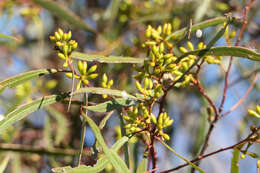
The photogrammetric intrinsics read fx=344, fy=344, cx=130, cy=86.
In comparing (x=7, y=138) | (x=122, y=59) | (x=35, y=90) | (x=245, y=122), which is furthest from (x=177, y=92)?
(x=122, y=59)

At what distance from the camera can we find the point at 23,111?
0.90 metres

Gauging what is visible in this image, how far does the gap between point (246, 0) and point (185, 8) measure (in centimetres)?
74

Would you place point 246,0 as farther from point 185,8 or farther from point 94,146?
point 94,146

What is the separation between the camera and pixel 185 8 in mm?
2314

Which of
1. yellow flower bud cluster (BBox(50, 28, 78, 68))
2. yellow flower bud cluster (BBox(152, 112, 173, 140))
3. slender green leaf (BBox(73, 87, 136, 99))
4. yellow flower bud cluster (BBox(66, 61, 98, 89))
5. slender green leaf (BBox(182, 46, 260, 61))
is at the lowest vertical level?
yellow flower bud cluster (BBox(152, 112, 173, 140))

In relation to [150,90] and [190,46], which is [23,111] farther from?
[190,46]

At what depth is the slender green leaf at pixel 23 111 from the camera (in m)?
0.88

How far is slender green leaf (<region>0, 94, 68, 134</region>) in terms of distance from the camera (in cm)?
88

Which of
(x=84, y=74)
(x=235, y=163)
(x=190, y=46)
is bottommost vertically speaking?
(x=235, y=163)

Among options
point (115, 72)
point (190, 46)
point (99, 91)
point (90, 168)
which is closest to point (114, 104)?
point (99, 91)

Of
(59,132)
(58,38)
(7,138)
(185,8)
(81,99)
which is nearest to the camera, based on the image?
(58,38)

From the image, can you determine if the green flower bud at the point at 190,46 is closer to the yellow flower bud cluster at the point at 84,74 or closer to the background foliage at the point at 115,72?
the yellow flower bud cluster at the point at 84,74

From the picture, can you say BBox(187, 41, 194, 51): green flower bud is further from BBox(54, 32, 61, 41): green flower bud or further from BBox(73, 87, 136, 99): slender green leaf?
BBox(54, 32, 61, 41): green flower bud

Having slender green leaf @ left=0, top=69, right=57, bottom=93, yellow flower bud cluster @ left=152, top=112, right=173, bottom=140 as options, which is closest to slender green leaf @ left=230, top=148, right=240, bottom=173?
yellow flower bud cluster @ left=152, top=112, right=173, bottom=140
